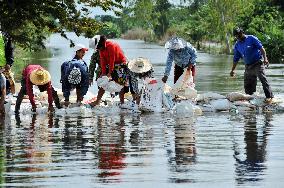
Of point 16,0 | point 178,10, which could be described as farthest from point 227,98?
point 178,10

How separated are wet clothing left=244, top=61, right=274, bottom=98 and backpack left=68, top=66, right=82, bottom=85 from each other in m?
3.25

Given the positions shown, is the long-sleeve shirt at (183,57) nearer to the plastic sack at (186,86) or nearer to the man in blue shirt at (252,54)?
the plastic sack at (186,86)

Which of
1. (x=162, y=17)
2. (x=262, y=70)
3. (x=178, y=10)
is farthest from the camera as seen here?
(x=178, y=10)

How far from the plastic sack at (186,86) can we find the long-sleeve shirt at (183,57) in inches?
9.8

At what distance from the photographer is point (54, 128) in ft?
49.0

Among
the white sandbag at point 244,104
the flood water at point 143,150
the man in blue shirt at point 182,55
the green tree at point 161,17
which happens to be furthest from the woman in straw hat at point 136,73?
the green tree at point 161,17

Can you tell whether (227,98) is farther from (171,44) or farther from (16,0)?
(16,0)

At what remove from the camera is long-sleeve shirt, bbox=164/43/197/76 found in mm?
18047

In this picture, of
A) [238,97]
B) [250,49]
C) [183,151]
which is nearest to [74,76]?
[238,97]

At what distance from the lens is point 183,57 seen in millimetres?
18125

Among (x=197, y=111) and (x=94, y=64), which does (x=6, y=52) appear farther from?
(x=197, y=111)

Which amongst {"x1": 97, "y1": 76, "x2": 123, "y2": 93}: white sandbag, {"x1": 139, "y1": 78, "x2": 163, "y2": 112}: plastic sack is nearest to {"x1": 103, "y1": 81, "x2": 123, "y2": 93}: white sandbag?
{"x1": 97, "y1": 76, "x2": 123, "y2": 93}: white sandbag

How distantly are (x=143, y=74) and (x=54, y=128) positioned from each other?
331cm

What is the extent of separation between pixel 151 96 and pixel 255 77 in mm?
2316
